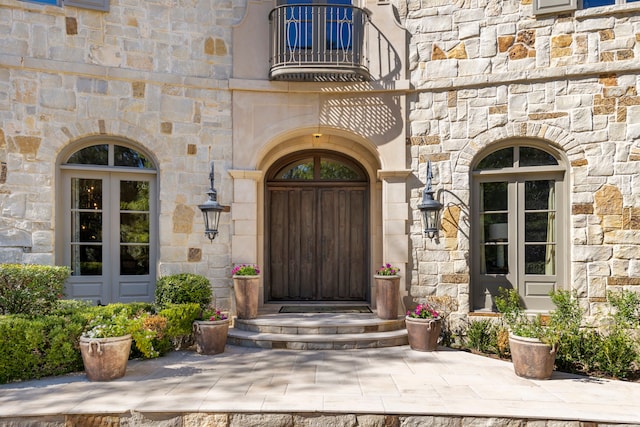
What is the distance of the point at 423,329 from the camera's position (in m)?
6.09

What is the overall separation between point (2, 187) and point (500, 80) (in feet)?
24.5

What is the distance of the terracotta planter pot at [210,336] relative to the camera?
230 inches

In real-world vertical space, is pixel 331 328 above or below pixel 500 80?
below

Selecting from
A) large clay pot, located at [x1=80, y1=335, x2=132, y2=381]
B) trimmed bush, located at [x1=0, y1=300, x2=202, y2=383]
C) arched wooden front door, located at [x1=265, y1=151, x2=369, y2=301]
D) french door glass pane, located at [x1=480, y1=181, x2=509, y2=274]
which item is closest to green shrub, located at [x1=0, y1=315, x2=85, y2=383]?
trimmed bush, located at [x1=0, y1=300, x2=202, y2=383]

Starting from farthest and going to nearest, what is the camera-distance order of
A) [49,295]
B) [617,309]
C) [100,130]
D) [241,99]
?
1. [241,99]
2. [100,130]
3. [617,309]
4. [49,295]

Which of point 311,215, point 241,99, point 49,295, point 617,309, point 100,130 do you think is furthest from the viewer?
point 311,215

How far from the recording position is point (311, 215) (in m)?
8.44

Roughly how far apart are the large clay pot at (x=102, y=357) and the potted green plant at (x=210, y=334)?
122 cm

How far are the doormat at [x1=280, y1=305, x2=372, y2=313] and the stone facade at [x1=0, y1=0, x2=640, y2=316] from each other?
0.93 meters

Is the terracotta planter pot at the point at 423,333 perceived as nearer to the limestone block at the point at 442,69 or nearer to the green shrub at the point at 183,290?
the green shrub at the point at 183,290

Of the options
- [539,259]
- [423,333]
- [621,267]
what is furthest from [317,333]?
[621,267]

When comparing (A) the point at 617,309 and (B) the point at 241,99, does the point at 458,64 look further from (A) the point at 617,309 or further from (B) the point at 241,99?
(A) the point at 617,309

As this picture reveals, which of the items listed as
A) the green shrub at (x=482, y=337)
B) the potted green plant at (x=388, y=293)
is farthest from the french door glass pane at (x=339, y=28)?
the green shrub at (x=482, y=337)

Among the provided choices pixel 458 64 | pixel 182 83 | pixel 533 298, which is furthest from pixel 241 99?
pixel 533 298
